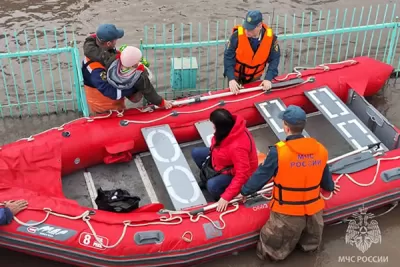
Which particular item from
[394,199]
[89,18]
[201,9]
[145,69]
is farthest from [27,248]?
[201,9]

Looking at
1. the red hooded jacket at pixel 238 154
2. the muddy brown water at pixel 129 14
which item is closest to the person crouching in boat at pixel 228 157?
the red hooded jacket at pixel 238 154

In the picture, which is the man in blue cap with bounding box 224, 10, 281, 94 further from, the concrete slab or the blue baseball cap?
the blue baseball cap

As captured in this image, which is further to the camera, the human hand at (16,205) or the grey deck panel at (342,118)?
the grey deck panel at (342,118)

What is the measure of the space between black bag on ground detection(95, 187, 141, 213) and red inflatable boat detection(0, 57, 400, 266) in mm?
109

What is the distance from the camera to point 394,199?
15.9 feet

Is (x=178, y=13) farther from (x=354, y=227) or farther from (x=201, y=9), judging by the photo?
(x=354, y=227)

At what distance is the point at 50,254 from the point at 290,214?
2.02 metres

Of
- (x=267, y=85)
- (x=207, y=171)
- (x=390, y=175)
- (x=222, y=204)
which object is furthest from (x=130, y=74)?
(x=390, y=175)

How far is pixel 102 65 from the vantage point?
192 inches

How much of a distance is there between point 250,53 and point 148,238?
8.06 feet

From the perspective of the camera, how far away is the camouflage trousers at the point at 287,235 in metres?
4.21

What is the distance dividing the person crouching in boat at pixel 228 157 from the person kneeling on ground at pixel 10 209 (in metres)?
1.65

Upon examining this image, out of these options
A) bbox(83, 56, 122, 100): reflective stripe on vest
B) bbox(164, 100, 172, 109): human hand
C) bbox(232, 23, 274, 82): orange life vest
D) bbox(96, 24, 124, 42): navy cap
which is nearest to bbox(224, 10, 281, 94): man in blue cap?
bbox(232, 23, 274, 82): orange life vest

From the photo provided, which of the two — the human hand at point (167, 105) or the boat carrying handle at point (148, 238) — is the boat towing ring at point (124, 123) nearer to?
the human hand at point (167, 105)
